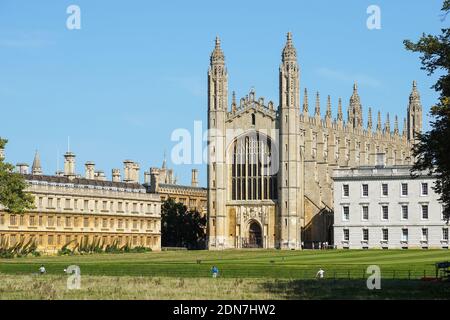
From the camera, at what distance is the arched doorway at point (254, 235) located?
132 m

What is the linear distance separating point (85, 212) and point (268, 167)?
77.4 ft

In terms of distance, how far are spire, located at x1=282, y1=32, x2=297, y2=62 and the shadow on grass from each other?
75.0 m

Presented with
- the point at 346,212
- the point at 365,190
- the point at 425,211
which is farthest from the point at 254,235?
the point at 425,211

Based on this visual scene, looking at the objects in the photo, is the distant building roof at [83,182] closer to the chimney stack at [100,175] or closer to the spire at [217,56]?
the chimney stack at [100,175]

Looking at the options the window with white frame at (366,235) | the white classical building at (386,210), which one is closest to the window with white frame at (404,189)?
the white classical building at (386,210)

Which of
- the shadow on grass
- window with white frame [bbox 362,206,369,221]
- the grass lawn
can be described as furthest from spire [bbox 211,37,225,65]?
the shadow on grass

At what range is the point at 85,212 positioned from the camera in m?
122

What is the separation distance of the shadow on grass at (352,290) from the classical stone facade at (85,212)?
58.5m

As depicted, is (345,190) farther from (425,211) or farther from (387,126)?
(387,126)

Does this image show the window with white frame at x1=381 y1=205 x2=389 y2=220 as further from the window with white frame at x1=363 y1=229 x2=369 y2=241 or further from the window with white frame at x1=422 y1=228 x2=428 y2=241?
the window with white frame at x1=422 y1=228 x2=428 y2=241

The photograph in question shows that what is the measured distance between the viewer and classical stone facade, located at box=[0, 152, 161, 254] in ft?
373

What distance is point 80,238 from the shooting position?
120375mm

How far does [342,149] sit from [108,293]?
98826mm
